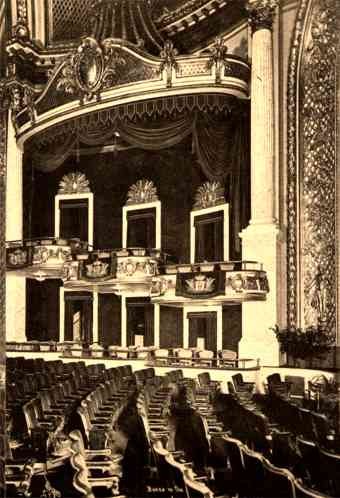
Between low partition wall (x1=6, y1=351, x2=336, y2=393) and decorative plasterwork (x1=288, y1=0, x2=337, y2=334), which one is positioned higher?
decorative plasterwork (x1=288, y1=0, x2=337, y2=334)

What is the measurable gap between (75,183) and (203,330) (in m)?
5.64

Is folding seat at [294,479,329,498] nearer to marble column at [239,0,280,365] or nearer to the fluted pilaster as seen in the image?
marble column at [239,0,280,365]

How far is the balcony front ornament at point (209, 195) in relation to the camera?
54.6ft

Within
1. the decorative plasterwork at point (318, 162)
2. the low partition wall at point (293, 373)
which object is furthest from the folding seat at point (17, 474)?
the decorative plasterwork at point (318, 162)

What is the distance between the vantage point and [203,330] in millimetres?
16750

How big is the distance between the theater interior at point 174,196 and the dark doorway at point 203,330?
4cm

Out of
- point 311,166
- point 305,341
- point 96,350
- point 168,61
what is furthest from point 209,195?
point 305,341

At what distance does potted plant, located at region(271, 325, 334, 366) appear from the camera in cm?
1148

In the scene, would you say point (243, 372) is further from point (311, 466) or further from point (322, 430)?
point (311, 466)

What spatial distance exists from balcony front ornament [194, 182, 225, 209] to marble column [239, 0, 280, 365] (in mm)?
2327

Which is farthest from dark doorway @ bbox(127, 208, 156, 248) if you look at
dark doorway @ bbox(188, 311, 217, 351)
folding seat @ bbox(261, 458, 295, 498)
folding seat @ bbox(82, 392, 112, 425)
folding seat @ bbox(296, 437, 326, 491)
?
folding seat @ bbox(261, 458, 295, 498)

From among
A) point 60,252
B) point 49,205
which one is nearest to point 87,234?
point 49,205

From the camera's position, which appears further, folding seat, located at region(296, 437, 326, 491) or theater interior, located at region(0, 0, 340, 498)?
theater interior, located at region(0, 0, 340, 498)

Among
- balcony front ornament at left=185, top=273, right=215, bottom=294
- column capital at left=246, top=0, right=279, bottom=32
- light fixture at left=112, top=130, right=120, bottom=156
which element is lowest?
balcony front ornament at left=185, top=273, right=215, bottom=294
